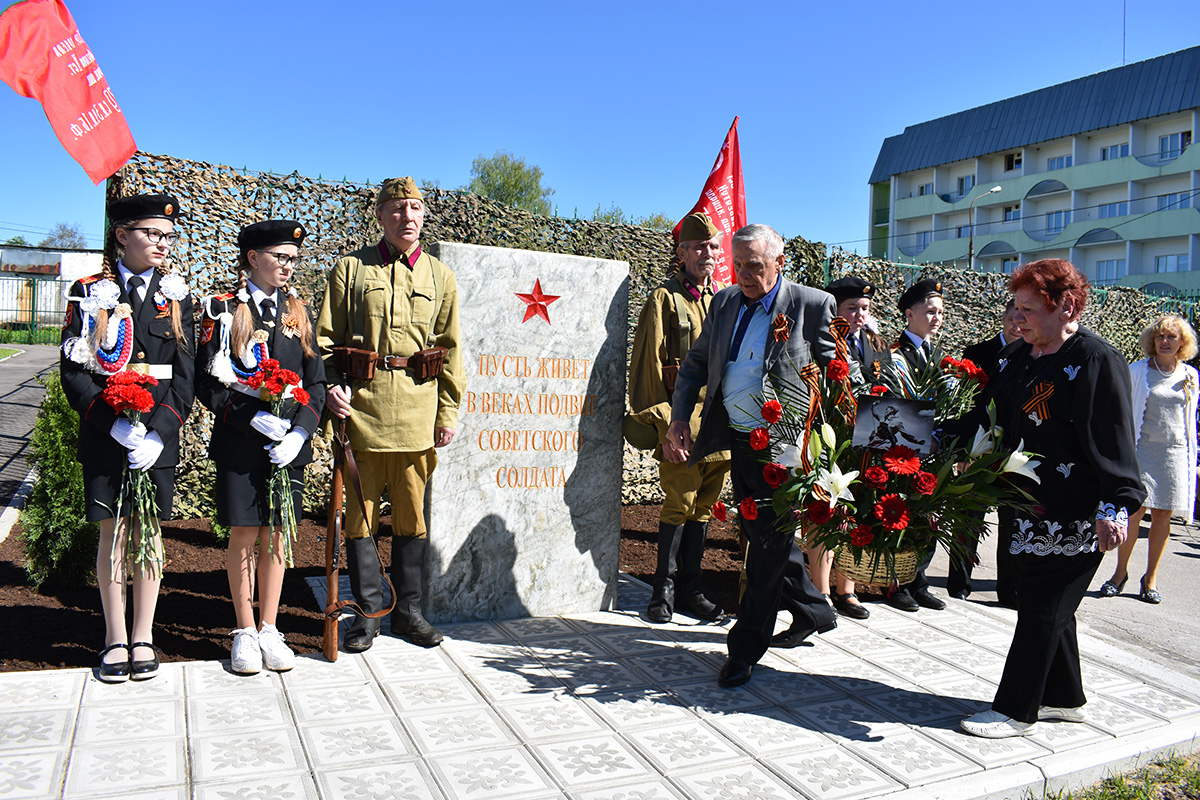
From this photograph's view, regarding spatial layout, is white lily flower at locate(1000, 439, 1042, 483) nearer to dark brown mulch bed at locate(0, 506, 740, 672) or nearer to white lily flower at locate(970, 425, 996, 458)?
white lily flower at locate(970, 425, 996, 458)

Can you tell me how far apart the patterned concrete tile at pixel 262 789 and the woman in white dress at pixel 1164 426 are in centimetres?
565

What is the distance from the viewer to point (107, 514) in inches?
136

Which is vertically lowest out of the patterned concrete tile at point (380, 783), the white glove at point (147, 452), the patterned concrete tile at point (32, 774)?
the patterned concrete tile at point (380, 783)

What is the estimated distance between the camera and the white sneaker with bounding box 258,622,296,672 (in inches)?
145

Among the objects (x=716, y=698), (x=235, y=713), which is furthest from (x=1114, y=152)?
(x=235, y=713)

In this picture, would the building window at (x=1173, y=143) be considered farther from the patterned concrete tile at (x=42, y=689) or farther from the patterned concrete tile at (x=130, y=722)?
the patterned concrete tile at (x=42, y=689)

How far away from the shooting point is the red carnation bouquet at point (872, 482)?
325 centimetres

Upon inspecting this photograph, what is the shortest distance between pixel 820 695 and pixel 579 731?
3.87ft

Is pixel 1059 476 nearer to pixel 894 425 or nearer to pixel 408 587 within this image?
pixel 894 425

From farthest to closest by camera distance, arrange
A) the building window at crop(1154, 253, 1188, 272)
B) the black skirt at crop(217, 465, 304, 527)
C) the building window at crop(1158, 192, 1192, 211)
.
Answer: the building window at crop(1158, 192, 1192, 211), the building window at crop(1154, 253, 1188, 272), the black skirt at crop(217, 465, 304, 527)

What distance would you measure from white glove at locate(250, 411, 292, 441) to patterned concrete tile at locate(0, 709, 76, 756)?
4.16 ft

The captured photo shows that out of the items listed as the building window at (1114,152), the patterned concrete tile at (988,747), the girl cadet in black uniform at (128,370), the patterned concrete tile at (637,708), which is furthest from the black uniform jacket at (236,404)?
the building window at (1114,152)

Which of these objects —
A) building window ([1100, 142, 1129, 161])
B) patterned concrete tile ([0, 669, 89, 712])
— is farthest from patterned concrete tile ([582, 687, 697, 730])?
building window ([1100, 142, 1129, 161])

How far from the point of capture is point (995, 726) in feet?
11.0
